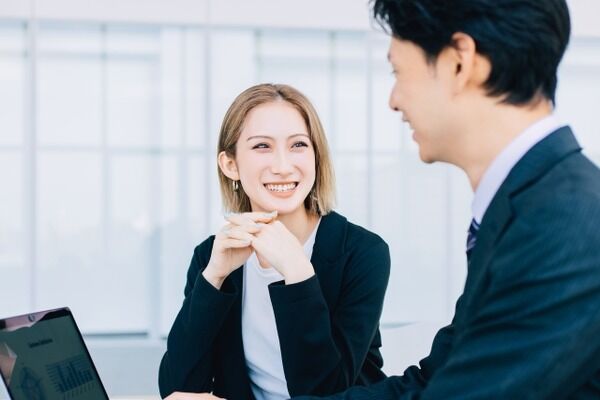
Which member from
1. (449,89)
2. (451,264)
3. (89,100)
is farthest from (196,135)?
(449,89)

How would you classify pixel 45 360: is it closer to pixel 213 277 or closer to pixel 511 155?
pixel 213 277

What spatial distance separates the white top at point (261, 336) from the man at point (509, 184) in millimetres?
771

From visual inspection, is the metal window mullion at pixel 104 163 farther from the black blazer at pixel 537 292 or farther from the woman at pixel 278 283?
the black blazer at pixel 537 292

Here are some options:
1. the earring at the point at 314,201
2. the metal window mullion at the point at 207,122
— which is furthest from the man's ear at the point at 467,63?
the metal window mullion at the point at 207,122

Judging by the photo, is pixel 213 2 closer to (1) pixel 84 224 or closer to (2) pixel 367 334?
(1) pixel 84 224

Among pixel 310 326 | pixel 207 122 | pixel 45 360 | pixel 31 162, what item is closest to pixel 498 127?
pixel 310 326

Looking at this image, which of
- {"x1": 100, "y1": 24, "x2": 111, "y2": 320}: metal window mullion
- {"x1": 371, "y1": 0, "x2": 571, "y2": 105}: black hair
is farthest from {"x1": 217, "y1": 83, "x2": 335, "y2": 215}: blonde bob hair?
{"x1": 100, "y1": 24, "x2": 111, "y2": 320}: metal window mullion

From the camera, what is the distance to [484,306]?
1.09 metres

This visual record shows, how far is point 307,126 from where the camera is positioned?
87.4 inches

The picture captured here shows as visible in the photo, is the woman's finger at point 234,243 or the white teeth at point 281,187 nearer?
the woman's finger at point 234,243

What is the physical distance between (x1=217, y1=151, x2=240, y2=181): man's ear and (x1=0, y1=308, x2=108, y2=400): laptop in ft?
2.61

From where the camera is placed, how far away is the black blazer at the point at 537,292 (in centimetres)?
101

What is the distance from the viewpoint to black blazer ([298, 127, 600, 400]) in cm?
101

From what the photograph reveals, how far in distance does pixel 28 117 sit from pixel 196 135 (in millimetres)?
1692
